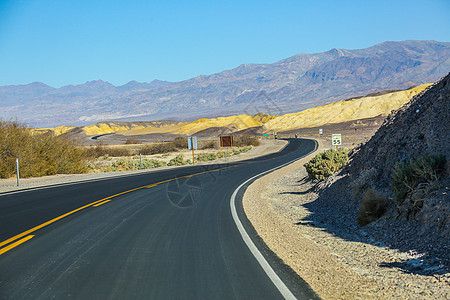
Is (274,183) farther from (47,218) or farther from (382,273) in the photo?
(382,273)

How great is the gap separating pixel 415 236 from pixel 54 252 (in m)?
6.45

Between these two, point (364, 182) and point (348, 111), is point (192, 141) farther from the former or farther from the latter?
point (348, 111)

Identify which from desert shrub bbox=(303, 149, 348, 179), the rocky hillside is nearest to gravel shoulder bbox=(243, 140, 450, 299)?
the rocky hillside

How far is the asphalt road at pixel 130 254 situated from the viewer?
5.29 metres

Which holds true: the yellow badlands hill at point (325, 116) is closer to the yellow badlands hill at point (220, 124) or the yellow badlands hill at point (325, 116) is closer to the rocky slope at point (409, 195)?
the yellow badlands hill at point (220, 124)

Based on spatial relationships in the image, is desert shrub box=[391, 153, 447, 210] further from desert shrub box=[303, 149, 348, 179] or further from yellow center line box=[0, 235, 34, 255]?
yellow center line box=[0, 235, 34, 255]

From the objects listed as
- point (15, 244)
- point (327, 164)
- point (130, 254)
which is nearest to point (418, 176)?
point (130, 254)

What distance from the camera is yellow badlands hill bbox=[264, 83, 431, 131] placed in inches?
5054

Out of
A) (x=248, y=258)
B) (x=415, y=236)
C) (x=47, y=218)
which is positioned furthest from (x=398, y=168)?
(x=47, y=218)

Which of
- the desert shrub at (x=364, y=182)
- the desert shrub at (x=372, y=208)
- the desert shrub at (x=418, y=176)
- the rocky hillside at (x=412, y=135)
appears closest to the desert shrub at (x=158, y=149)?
the rocky hillside at (x=412, y=135)

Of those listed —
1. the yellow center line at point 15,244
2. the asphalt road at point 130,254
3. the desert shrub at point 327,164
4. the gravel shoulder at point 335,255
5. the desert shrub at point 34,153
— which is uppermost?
the desert shrub at point 34,153

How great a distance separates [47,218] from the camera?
10.2 metres

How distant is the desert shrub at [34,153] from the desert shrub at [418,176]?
21808 mm

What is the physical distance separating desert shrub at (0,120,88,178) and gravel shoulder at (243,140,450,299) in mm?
16964
